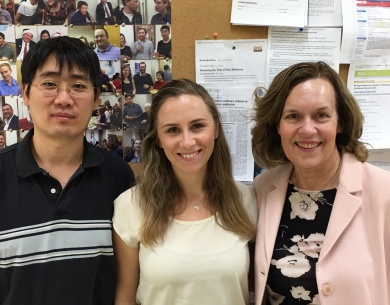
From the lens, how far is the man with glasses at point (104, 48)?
167cm

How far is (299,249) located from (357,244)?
189mm

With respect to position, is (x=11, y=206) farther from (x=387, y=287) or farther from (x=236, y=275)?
(x=387, y=287)

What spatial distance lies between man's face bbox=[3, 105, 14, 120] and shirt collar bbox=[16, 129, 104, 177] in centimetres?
39

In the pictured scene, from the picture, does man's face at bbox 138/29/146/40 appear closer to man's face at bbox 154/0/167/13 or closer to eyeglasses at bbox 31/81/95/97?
man's face at bbox 154/0/167/13

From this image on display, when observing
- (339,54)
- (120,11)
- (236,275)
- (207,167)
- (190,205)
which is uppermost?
(120,11)

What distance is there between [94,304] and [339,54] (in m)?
1.35

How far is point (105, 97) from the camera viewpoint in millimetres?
1723

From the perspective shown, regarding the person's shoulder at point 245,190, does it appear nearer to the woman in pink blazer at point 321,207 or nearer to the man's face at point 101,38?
the woman in pink blazer at point 321,207

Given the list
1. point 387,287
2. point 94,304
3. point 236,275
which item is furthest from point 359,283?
point 94,304

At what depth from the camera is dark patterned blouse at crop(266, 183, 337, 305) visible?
50.8 inches

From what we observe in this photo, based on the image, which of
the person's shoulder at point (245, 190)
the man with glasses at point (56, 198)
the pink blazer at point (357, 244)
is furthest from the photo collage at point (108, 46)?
the pink blazer at point (357, 244)

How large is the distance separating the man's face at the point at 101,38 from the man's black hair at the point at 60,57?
0.96ft

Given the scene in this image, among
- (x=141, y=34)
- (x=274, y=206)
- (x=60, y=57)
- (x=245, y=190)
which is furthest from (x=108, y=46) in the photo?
(x=274, y=206)

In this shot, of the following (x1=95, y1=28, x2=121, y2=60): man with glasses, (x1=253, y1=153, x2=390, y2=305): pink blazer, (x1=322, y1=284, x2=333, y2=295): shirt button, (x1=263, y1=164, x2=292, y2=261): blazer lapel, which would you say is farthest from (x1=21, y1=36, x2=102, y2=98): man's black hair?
(x1=322, y1=284, x2=333, y2=295): shirt button
